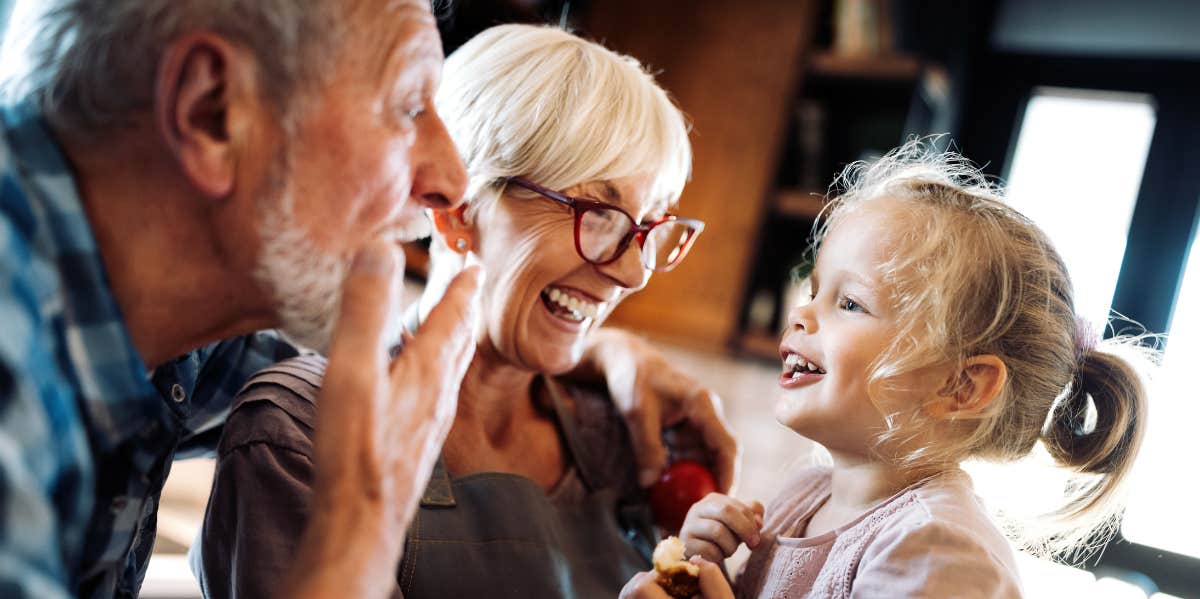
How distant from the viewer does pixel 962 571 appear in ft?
3.31

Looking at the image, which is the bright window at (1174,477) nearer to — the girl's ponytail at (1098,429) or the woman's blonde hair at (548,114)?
the girl's ponytail at (1098,429)

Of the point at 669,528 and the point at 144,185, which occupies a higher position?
the point at 144,185

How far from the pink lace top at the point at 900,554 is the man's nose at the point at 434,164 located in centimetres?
68

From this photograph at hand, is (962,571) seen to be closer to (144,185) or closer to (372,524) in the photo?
(372,524)

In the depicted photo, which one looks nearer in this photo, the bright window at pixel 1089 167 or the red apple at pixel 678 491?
the red apple at pixel 678 491

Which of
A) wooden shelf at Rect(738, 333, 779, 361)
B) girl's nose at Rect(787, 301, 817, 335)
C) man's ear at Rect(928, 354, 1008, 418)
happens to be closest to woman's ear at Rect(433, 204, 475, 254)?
girl's nose at Rect(787, 301, 817, 335)

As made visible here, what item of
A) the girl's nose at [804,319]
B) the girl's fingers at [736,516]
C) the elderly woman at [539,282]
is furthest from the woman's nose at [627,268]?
the girl's fingers at [736,516]

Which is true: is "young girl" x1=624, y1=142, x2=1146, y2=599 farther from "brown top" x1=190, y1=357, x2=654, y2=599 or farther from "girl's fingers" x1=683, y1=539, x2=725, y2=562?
"brown top" x1=190, y1=357, x2=654, y2=599

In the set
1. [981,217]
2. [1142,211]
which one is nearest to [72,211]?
[981,217]

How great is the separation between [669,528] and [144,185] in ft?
3.30

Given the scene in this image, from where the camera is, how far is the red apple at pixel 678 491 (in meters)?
1.50

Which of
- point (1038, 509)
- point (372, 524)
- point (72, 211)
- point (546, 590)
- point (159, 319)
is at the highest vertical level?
point (72, 211)

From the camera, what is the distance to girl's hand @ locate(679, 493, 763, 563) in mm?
1271

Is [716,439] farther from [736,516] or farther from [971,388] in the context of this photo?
[971,388]
